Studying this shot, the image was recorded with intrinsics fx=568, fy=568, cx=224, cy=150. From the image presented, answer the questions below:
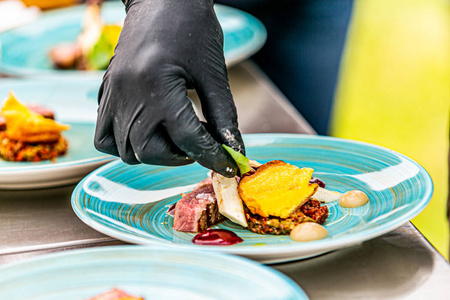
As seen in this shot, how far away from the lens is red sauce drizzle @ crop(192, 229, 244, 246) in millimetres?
1273

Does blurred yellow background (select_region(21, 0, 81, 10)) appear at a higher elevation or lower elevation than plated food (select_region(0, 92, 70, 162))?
lower

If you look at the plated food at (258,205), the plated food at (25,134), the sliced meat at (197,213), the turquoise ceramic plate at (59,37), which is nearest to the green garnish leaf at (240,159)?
the plated food at (258,205)

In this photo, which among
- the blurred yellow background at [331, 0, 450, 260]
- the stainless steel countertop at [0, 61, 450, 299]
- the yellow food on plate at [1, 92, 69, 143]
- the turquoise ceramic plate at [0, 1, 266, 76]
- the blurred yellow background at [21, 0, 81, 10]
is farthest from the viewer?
the blurred yellow background at [21, 0, 81, 10]

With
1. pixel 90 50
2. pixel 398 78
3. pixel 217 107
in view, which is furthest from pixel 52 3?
pixel 217 107

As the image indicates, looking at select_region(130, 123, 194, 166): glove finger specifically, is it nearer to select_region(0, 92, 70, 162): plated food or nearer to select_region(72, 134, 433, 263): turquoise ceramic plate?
select_region(72, 134, 433, 263): turquoise ceramic plate

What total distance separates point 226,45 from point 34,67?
1106mm

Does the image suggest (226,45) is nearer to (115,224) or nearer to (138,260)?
(115,224)

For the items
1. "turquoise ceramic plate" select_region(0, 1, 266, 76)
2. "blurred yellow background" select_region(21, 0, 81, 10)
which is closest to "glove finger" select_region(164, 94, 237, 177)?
"turquoise ceramic plate" select_region(0, 1, 266, 76)

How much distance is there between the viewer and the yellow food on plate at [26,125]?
1.89 meters

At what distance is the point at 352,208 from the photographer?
1446mm

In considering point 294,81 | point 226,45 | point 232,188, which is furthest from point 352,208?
point 294,81

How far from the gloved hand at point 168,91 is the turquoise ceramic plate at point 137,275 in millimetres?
335

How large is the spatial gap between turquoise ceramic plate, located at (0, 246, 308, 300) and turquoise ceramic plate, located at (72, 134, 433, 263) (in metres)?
0.08

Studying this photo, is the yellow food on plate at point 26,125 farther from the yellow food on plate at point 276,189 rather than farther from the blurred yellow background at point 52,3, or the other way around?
the blurred yellow background at point 52,3
